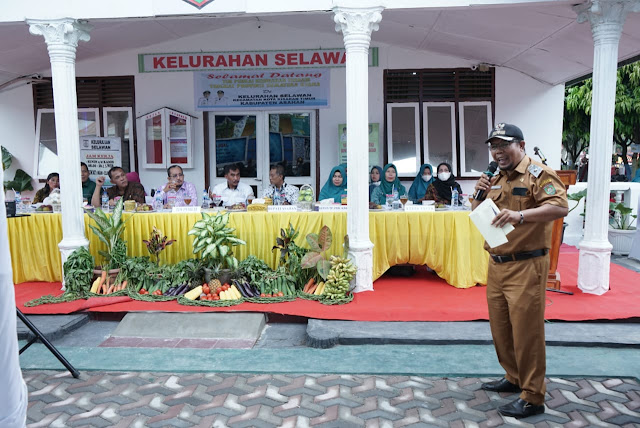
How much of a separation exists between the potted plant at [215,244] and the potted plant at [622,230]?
598 cm

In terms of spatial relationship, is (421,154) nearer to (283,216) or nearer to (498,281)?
(283,216)

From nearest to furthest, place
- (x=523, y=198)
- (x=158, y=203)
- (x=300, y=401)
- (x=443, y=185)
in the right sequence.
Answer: (x=523, y=198)
(x=300, y=401)
(x=158, y=203)
(x=443, y=185)

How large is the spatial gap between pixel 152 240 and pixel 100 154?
12.0 ft

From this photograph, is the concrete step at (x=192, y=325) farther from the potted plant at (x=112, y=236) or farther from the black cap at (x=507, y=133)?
the black cap at (x=507, y=133)

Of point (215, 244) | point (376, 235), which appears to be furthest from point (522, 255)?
point (215, 244)

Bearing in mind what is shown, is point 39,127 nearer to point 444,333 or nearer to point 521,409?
point 444,333

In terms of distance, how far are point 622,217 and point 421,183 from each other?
325 cm

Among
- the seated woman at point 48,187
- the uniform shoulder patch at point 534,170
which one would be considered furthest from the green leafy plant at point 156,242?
the uniform shoulder patch at point 534,170

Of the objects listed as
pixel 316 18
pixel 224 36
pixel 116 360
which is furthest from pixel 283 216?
pixel 224 36

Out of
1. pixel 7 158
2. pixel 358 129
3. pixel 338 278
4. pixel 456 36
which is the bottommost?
pixel 338 278

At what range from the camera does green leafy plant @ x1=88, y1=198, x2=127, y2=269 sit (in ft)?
18.4

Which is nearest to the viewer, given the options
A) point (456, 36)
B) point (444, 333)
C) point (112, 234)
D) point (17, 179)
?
point (444, 333)

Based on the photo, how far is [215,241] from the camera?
5473mm

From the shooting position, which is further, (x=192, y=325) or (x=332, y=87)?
(x=332, y=87)
